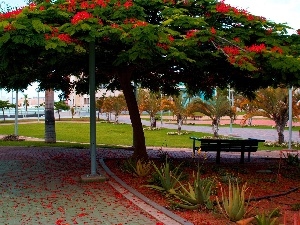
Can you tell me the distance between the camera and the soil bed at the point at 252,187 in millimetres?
7709

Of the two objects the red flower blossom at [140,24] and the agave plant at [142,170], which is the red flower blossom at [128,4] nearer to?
the red flower blossom at [140,24]

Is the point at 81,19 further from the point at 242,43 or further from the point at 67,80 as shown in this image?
the point at 67,80

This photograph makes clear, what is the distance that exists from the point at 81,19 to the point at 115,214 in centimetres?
422

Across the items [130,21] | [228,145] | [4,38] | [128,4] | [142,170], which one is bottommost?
[142,170]

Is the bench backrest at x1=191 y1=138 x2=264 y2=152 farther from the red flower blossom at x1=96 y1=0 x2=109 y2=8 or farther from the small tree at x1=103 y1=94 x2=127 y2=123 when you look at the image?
the small tree at x1=103 y1=94 x2=127 y2=123

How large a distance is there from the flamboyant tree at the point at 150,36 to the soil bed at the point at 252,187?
248 cm

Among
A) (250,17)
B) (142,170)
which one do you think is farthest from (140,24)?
(142,170)

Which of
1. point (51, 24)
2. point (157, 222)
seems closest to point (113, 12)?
point (51, 24)

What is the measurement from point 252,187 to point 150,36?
13.4 ft

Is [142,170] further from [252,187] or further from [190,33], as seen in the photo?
[190,33]

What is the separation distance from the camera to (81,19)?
32.2ft

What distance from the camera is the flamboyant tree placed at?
9438mm

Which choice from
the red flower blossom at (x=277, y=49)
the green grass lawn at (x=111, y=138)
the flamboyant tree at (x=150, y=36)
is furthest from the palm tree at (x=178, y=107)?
the red flower blossom at (x=277, y=49)

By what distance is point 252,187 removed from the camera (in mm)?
10492
